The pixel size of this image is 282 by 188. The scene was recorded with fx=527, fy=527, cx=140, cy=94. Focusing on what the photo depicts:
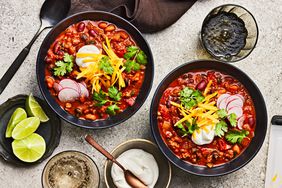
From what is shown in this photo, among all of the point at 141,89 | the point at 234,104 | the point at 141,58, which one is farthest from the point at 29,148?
the point at 234,104

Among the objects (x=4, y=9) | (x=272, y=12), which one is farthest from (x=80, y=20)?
(x=272, y=12)

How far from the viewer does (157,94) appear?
3.43 m

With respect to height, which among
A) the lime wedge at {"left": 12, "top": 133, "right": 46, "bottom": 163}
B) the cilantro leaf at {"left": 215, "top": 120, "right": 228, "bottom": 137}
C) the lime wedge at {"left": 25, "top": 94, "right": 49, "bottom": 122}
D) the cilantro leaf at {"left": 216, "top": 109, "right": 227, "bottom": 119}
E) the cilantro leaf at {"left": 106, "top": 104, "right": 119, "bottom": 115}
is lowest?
the lime wedge at {"left": 12, "top": 133, "right": 46, "bottom": 163}

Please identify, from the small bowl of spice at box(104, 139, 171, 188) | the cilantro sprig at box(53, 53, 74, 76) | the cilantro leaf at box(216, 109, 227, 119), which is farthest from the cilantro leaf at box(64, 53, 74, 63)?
the cilantro leaf at box(216, 109, 227, 119)

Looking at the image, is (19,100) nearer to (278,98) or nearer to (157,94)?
(157,94)

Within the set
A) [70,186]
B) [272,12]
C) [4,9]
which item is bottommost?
[70,186]

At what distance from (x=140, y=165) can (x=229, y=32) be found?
1.11m

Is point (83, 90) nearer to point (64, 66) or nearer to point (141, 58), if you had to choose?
point (64, 66)

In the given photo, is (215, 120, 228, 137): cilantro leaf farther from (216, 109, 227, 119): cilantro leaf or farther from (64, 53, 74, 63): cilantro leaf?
(64, 53, 74, 63): cilantro leaf

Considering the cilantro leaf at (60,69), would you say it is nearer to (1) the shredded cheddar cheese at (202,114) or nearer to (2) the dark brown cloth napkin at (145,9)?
(2) the dark brown cloth napkin at (145,9)

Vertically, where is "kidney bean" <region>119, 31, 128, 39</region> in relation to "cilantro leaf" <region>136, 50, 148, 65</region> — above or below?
above

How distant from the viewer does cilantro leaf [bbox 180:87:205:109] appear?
3400mm

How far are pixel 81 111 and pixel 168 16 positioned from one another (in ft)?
2.92

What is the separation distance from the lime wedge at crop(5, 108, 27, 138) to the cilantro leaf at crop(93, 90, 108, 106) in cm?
51
